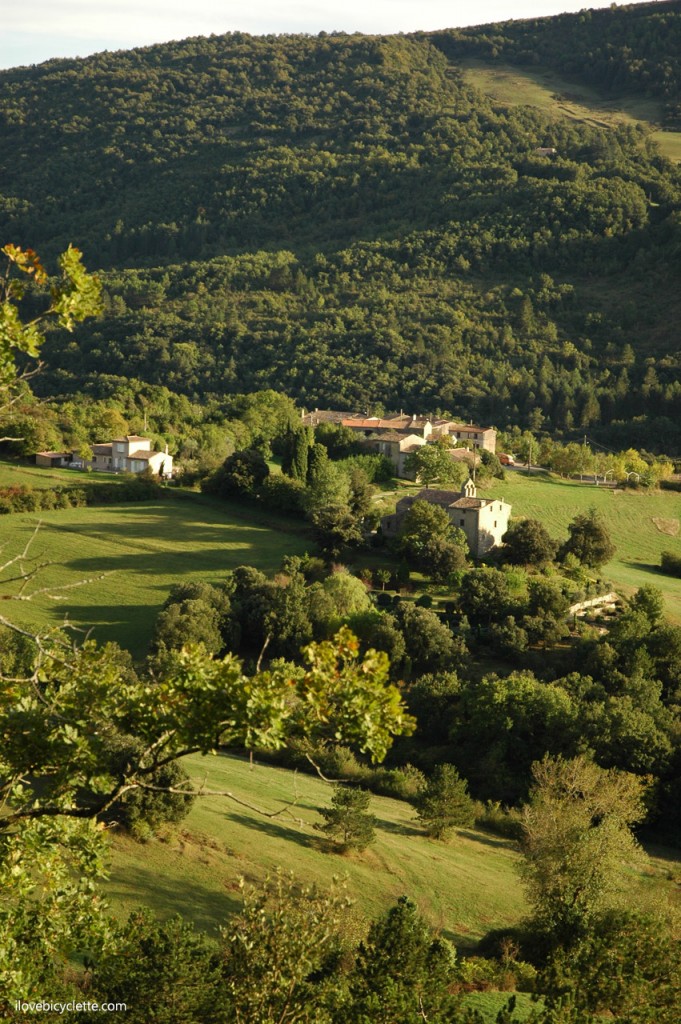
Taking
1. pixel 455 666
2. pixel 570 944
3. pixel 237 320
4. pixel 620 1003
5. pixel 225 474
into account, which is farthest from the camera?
pixel 237 320

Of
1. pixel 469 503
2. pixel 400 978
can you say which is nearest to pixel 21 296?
pixel 400 978

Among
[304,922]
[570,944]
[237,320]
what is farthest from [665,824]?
[237,320]

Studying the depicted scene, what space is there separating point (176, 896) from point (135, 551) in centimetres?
2932

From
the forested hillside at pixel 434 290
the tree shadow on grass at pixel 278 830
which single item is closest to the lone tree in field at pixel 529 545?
the tree shadow on grass at pixel 278 830

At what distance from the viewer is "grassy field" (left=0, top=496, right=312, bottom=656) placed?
42.3 metres

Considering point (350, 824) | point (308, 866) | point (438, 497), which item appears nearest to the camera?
point (308, 866)

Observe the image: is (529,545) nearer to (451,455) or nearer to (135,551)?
(135,551)

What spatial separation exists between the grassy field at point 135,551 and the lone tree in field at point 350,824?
1564 cm

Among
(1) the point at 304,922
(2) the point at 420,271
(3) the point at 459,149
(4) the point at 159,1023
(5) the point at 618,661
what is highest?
(3) the point at 459,149

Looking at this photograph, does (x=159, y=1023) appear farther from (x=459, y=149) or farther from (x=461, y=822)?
(x=459, y=149)

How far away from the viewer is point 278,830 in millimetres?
25266

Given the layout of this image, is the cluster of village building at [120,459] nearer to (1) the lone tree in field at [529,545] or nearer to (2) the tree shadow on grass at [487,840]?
(1) the lone tree in field at [529,545]

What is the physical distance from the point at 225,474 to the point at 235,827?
106ft

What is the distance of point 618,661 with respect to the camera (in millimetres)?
39250
